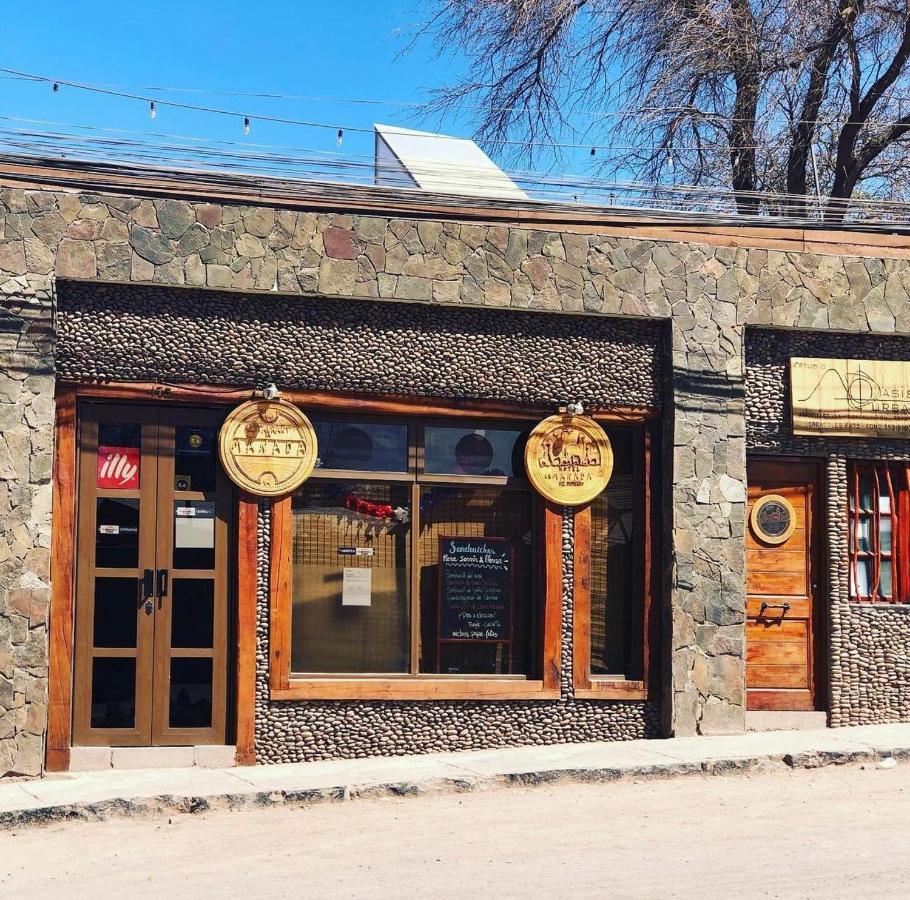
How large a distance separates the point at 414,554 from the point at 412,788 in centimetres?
242

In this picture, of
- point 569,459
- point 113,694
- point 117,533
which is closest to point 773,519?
point 569,459

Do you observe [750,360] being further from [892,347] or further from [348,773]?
[348,773]

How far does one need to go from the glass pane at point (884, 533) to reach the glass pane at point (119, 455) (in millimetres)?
6842

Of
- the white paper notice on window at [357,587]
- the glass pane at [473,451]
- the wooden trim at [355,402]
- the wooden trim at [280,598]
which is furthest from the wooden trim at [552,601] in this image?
the wooden trim at [280,598]

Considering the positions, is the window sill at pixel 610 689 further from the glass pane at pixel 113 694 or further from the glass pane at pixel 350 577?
the glass pane at pixel 113 694

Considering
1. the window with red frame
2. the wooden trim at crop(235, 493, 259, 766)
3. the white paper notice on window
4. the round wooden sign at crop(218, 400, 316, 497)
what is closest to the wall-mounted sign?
the window with red frame

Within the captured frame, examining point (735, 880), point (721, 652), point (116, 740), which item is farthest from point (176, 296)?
point (735, 880)

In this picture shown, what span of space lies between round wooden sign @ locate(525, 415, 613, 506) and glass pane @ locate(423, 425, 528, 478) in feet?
0.61

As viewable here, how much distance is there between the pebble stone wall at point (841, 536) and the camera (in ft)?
40.7

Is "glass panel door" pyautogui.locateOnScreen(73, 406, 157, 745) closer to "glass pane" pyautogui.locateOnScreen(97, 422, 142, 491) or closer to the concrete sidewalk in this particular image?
"glass pane" pyautogui.locateOnScreen(97, 422, 142, 491)

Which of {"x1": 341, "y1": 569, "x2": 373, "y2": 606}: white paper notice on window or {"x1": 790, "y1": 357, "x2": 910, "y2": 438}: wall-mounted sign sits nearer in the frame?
{"x1": 341, "y1": 569, "x2": 373, "y2": 606}: white paper notice on window

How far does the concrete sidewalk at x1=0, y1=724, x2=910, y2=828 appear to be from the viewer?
30.2 ft

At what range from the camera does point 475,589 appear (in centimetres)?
1172

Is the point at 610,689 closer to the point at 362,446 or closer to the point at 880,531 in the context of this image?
the point at 362,446
